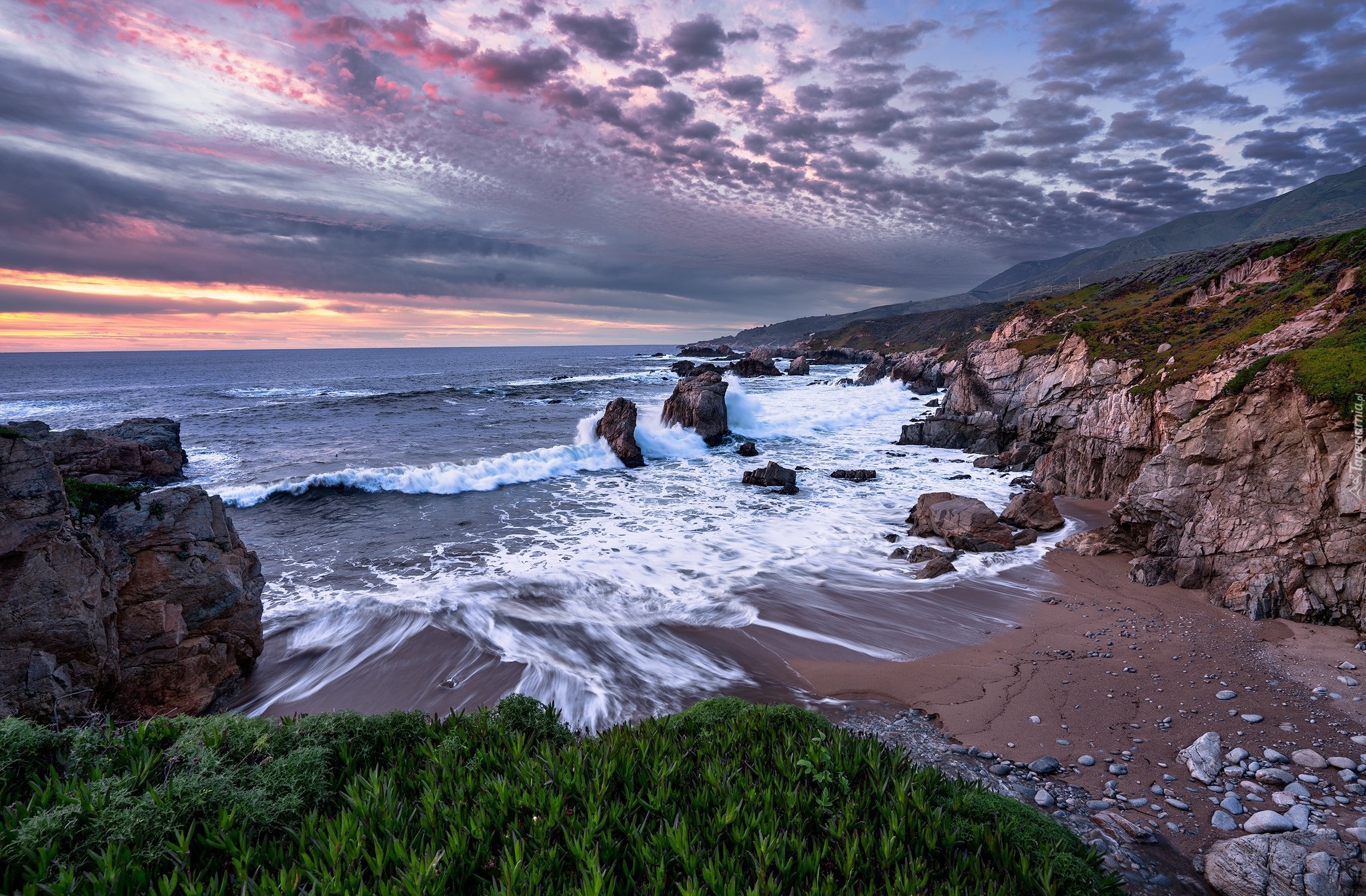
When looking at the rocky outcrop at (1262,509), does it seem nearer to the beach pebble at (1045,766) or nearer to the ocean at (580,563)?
the ocean at (580,563)

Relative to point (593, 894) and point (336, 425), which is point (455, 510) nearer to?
point (593, 894)

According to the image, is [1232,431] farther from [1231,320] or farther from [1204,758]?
[1231,320]

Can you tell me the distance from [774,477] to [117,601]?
941 inches

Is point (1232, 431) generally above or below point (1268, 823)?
above

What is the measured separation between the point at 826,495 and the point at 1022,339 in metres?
23.0

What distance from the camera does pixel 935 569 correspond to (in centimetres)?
1634

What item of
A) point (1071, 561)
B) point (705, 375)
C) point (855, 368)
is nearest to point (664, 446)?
point (705, 375)

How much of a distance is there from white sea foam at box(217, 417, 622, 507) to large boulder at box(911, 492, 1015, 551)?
19889 mm

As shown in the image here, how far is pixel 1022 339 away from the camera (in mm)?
38406

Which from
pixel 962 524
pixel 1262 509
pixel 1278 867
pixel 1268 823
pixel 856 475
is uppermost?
pixel 1262 509

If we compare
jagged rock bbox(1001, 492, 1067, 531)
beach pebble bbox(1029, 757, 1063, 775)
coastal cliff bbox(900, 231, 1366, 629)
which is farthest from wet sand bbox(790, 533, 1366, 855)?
jagged rock bbox(1001, 492, 1067, 531)

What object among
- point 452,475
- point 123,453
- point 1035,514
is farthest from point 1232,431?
point 123,453

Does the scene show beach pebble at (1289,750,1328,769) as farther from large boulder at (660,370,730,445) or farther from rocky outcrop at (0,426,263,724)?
large boulder at (660,370,730,445)

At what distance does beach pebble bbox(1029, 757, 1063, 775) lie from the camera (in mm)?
7898
